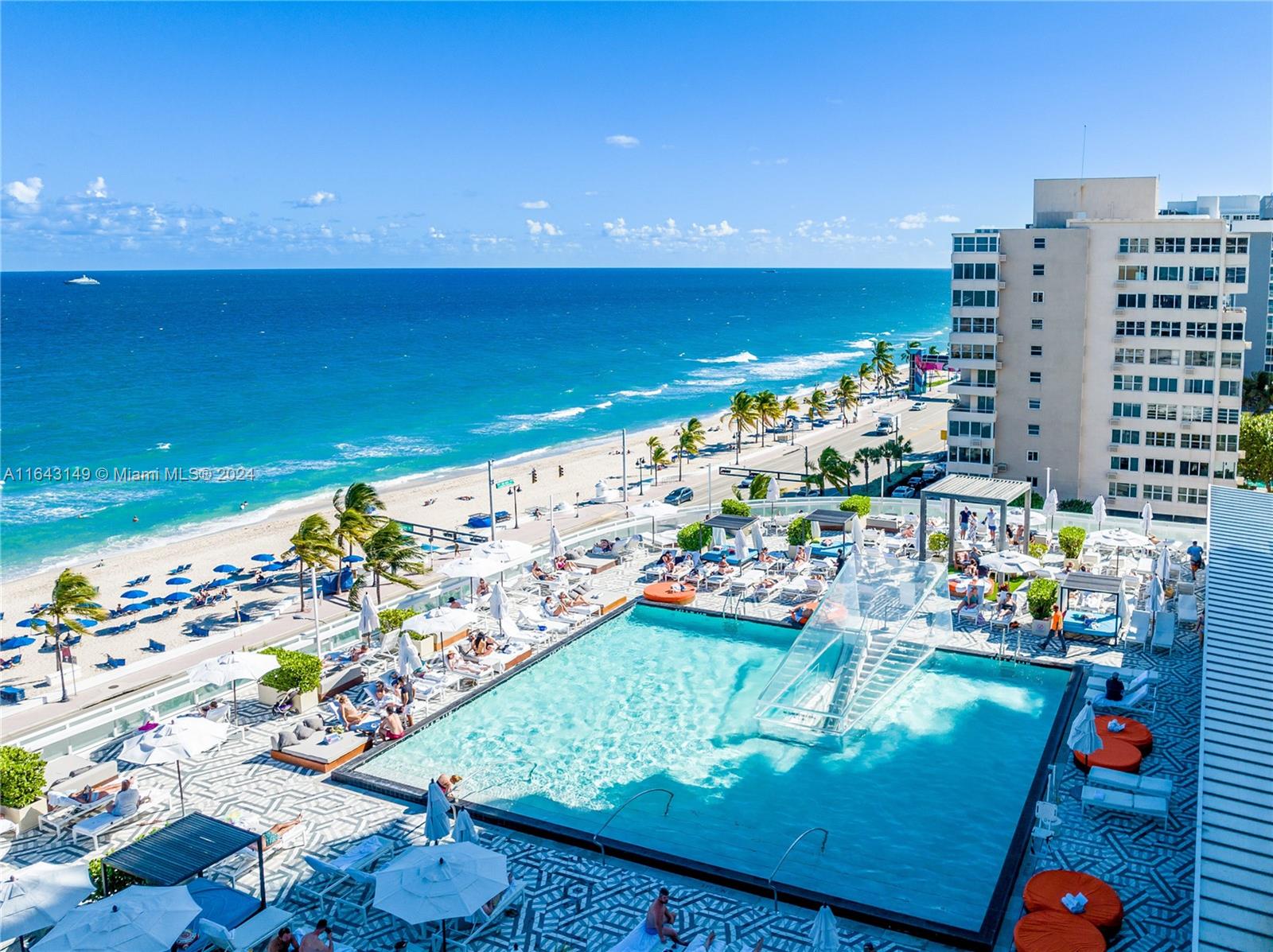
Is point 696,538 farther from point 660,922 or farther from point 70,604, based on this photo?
point 70,604

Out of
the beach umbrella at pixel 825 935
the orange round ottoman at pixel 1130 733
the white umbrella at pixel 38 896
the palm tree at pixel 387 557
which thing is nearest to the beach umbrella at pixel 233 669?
the white umbrella at pixel 38 896

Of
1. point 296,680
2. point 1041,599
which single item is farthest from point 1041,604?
point 296,680

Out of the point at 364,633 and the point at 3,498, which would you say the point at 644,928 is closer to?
the point at 364,633

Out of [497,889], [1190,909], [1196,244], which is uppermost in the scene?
[1196,244]

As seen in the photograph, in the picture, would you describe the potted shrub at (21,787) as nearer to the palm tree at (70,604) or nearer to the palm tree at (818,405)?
the palm tree at (70,604)

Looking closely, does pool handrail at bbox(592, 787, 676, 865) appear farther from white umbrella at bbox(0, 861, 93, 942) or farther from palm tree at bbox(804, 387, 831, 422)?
palm tree at bbox(804, 387, 831, 422)

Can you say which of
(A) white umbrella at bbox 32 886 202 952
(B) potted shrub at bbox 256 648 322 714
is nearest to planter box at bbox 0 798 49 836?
(B) potted shrub at bbox 256 648 322 714

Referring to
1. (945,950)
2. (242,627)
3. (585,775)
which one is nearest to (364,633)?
(585,775)
